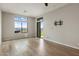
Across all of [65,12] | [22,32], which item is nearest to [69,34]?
[65,12]

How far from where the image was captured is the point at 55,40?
688cm

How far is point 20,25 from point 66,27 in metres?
5.60

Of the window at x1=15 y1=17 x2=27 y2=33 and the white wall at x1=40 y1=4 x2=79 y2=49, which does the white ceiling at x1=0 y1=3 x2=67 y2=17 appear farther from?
the window at x1=15 y1=17 x2=27 y2=33

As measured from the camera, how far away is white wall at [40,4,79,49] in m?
4.98

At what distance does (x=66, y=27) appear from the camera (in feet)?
18.6

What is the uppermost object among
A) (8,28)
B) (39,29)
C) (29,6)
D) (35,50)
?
(29,6)

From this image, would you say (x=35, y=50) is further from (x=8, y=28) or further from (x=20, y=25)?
(x=20, y=25)

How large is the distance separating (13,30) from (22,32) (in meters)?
1.17

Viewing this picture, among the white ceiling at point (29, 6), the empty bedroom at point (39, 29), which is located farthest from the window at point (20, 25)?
the white ceiling at point (29, 6)

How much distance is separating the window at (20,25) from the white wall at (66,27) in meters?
3.48

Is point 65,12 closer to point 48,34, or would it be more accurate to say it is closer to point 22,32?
point 48,34

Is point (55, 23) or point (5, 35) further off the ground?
point (55, 23)

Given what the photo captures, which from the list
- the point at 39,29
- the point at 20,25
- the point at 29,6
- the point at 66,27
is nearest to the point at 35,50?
the point at 66,27

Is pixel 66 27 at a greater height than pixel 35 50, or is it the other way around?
pixel 66 27
